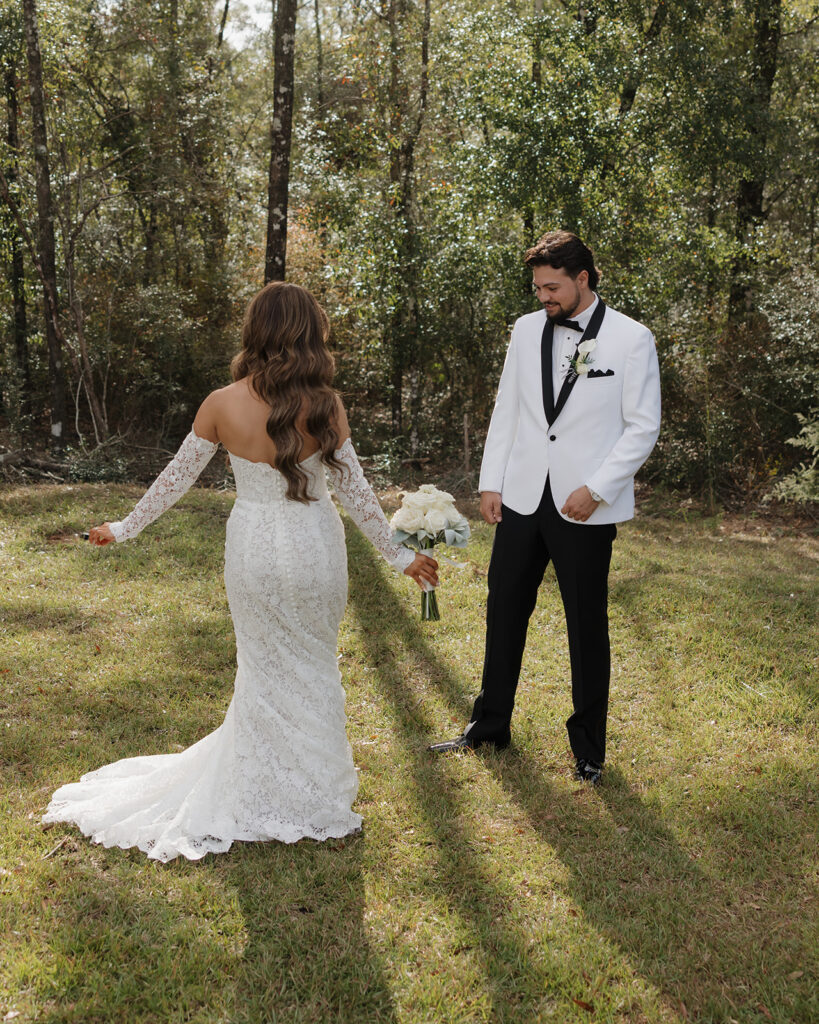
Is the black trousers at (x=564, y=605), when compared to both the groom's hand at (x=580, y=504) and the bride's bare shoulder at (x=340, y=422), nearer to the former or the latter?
the groom's hand at (x=580, y=504)

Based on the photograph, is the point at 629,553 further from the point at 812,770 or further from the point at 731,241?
the point at 731,241

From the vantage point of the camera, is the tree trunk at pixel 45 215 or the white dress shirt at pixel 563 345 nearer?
the white dress shirt at pixel 563 345

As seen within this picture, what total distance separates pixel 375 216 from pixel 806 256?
689 cm

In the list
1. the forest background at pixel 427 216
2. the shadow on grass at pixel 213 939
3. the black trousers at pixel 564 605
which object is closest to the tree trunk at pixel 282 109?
the forest background at pixel 427 216

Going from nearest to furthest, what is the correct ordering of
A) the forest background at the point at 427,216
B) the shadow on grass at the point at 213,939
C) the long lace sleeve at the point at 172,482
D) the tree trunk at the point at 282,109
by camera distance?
1. the shadow on grass at the point at 213,939
2. the long lace sleeve at the point at 172,482
3. the tree trunk at the point at 282,109
4. the forest background at the point at 427,216

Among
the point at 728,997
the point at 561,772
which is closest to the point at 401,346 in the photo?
the point at 561,772

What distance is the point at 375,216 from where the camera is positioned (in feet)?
42.2

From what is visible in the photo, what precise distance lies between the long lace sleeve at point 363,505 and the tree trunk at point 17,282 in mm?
11013

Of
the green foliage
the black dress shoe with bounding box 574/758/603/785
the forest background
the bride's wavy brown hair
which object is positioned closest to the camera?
the bride's wavy brown hair

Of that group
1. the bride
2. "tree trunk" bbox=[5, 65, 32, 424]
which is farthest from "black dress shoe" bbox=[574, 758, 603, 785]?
"tree trunk" bbox=[5, 65, 32, 424]

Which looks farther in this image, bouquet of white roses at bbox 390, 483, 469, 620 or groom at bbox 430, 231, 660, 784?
groom at bbox 430, 231, 660, 784

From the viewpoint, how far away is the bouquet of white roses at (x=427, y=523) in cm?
389

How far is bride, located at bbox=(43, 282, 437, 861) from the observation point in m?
3.50

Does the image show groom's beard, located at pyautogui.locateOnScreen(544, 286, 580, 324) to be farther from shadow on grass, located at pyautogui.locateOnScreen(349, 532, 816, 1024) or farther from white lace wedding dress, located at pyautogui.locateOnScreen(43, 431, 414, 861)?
shadow on grass, located at pyautogui.locateOnScreen(349, 532, 816, 1024)
